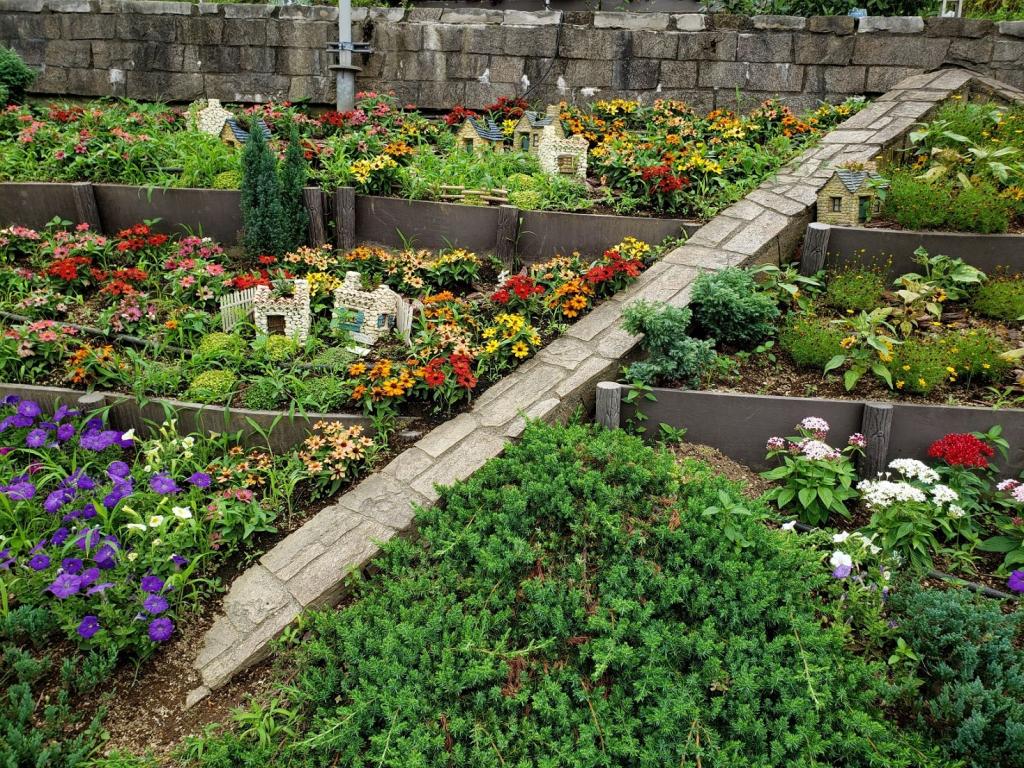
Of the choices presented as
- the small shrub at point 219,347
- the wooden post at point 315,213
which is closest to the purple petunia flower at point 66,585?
the small shrub at point 219,347

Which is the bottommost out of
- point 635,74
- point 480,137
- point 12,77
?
point 480,137

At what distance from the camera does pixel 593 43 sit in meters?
7.24

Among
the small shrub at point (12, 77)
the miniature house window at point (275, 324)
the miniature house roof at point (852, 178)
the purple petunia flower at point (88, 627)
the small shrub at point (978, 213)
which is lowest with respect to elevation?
the purple petunia flower at point (88, 627)

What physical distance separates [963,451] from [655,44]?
5491mm

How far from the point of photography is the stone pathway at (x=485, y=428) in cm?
290

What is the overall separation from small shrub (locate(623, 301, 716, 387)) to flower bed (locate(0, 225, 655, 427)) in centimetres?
64

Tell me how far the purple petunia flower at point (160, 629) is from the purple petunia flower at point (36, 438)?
1277 mm

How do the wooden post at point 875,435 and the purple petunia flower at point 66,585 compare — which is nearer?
the purple petunia flower at point 66,585

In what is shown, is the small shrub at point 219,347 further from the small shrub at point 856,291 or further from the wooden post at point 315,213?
the small shrub at point 856,291

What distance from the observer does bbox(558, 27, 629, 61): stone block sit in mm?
7207

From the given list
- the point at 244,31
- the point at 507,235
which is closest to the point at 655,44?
the point at 507,235

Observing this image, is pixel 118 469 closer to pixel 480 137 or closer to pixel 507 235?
pixel 507 235

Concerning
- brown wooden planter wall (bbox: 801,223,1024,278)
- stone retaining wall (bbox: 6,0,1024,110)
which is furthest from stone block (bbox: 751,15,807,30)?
brown wooden planter wall (bbox: 801,223,1024,278)

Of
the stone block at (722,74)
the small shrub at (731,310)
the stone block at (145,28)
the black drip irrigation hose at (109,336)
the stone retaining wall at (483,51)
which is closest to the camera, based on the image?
the small shrub at (731,310)
